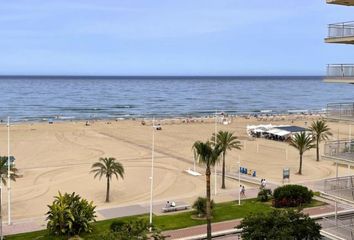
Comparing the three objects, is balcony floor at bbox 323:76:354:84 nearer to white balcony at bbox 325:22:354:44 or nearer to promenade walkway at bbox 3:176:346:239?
white balcony at bbox 325:22:354:44

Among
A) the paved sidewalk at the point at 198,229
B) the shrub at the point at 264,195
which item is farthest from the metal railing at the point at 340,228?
the shrub at the point at 264,195

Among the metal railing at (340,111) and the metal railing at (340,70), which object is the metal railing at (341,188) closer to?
the metal railing at (340,111)

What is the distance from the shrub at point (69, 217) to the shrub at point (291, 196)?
1258 centimetres

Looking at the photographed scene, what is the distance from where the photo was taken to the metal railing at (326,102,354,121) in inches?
793

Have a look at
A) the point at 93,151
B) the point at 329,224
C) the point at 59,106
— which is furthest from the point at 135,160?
the point at 59,106

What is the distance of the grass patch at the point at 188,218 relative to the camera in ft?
90.1

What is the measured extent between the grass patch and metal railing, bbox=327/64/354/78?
39.3ft

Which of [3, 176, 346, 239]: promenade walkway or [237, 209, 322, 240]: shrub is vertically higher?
[237, 209, 322, 240]: shrub

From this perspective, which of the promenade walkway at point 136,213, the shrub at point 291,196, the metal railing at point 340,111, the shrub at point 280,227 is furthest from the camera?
the shrub at point 291,196

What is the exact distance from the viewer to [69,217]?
27.1 m

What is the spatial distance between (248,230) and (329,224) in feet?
14.3

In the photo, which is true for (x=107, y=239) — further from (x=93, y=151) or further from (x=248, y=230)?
(x=93, y=151)

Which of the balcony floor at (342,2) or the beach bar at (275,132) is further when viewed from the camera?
the beach bar at (275,132)

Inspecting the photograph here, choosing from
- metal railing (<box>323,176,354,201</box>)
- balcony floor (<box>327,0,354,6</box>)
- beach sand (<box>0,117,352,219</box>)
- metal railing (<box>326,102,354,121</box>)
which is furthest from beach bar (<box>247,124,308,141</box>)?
balcony floor (<box>327,0,354,6</box>)
